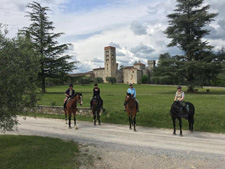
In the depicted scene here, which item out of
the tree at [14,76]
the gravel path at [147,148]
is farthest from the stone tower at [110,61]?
the tree at [14,76]

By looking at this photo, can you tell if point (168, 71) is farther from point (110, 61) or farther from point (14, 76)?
point (110, 61)

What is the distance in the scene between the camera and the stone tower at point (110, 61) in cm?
12091

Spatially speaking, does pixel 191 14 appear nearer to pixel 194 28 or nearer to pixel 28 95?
pixel 194 28

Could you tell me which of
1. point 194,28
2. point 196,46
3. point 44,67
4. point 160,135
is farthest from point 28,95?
point 194,28

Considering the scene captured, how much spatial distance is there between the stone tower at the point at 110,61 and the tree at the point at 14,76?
114 metres

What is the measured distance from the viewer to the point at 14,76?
19.6 ft

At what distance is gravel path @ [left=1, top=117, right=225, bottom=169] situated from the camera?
20.5 ft

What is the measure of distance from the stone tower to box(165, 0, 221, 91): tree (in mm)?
85800

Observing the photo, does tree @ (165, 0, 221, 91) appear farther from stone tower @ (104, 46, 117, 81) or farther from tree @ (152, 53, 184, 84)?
stone tower @ (104, 46, 117, 81)

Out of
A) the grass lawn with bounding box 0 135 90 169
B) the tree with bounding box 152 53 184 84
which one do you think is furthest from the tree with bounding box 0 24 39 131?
the tree with bounding box 152 53 184 84

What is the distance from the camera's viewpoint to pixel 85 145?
26.5ft

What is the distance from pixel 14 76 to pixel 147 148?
6115 millimetres

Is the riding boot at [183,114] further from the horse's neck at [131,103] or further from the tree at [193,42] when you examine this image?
the tree at [193,42]

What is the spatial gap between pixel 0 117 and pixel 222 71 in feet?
120
